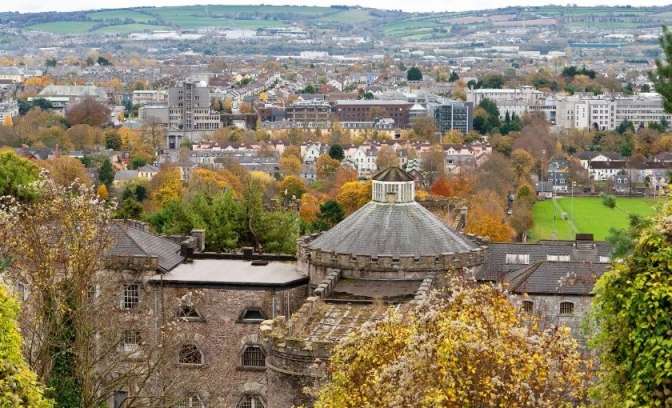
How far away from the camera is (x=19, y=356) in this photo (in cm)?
2559

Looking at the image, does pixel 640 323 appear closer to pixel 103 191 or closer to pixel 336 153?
pixel 103 191

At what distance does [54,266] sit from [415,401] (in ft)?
51.2

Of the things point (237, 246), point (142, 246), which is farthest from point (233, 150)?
point (142, 246)

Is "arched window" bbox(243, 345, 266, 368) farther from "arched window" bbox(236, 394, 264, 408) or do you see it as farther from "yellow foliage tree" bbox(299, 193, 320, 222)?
"yellow foliage tree" bbox(299, 193, 320, 222)

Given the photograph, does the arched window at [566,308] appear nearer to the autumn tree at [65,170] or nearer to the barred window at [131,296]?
the barred window at [131,296]

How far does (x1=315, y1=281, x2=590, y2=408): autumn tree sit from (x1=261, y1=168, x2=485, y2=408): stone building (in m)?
10.3

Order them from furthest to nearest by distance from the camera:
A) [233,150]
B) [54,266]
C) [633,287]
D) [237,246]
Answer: [233,150] < [237,246] < [54,266] < [633,287]

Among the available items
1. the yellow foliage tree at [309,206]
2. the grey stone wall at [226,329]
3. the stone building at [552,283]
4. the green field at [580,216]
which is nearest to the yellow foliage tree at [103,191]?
the yellow foliage tree at [309,206]

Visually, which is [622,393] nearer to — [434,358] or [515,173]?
[434,358]

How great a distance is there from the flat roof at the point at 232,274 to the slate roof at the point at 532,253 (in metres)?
6.12

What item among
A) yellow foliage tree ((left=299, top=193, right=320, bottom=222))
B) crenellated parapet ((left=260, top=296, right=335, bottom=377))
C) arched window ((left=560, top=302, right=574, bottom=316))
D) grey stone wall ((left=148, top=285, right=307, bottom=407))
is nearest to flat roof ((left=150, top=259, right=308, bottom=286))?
grey stone wall ((left=148, top=285, right=307, bottom=407))

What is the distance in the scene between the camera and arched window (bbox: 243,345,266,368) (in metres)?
44.7

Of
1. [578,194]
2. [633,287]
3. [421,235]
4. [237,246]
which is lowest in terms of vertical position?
[578,194]

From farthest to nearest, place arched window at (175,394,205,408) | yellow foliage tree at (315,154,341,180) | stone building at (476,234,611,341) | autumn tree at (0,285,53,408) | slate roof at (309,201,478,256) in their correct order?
yellow foliage tree at (315,154,341,180) < stone building at (476,234,611,341) < slate roof at (309,201,478,256) < arched window at (175,394,205,408) < autumn tree at (0,285,53,408)
